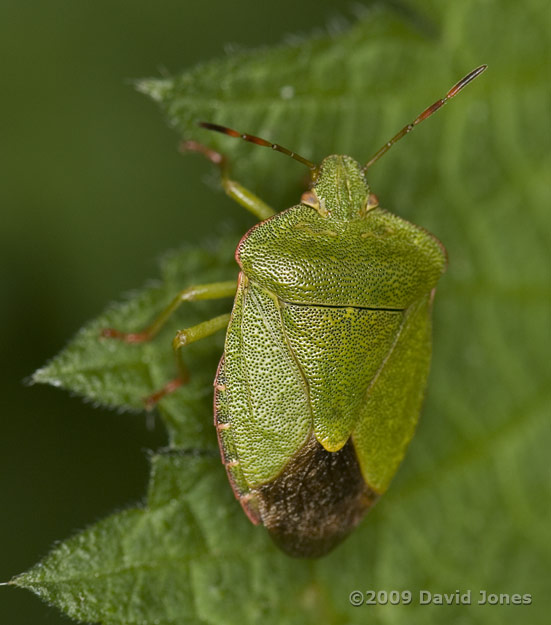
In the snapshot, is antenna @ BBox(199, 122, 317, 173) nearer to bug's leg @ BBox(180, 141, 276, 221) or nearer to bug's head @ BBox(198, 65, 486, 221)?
bug's head @ BBox(198, 65, 486, 221)

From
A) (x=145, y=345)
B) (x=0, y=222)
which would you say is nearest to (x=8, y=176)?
(x=0, y=222)

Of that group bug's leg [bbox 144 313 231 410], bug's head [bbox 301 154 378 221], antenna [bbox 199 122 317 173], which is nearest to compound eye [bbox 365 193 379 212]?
bug's head [bbox 301 154 378 221]

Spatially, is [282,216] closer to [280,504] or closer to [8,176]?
[280,504]

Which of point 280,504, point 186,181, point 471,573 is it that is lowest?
point 471,573

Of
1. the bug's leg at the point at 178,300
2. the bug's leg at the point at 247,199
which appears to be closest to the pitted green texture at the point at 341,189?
the bug's leg at the point at 247,199

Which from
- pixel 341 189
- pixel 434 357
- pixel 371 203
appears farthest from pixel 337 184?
pixel 434 357

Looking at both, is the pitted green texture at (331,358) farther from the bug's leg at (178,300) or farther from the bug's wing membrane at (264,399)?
the bug's leg at (178,300)
